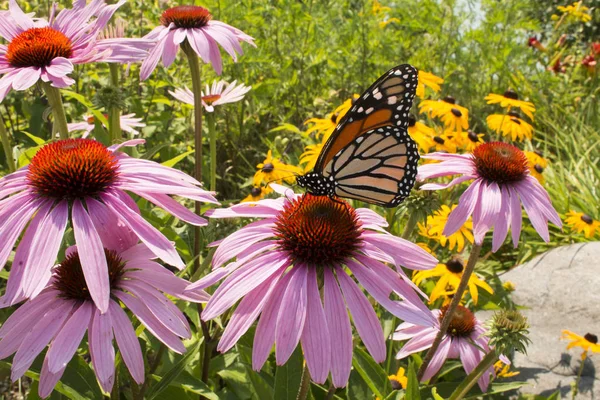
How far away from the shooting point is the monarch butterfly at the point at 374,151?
1563 mm

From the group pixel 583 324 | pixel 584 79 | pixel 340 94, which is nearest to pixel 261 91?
pixel 340 94

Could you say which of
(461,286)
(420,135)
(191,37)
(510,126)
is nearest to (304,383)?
(461,286)

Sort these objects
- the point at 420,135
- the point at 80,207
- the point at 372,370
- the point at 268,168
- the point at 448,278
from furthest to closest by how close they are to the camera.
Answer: the point at 420,135
the point at 268,168
the point at 448,278
the point at 372,370
the point at 80,207

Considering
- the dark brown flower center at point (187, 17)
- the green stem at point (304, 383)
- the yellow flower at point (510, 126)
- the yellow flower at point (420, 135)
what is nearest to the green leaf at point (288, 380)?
the green stem at point (304, 383)

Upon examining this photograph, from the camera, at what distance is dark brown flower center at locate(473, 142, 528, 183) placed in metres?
1.63

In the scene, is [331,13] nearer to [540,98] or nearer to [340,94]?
[340,94]

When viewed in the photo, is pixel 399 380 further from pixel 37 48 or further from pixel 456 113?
pixel 456 113

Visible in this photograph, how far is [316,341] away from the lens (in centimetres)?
100

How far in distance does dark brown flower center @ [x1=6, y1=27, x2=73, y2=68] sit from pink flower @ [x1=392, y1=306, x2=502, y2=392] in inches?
50.7

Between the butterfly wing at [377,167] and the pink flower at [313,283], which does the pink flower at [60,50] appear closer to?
the pink flower at [313,283]

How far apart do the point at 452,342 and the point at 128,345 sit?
3.86 ft

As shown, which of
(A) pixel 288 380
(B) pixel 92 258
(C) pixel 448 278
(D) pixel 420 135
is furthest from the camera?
(D) pixel 420 135

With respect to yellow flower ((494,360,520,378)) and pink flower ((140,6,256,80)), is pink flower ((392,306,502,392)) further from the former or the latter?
pink flower ((140,6,256,80))

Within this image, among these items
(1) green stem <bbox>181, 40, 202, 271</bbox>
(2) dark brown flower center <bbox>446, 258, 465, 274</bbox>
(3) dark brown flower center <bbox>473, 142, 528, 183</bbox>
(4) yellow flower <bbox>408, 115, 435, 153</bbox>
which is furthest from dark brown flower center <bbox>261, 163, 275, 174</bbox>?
(3) dark brown flower center <bbox>473, 142, 528, 183</bbox>
